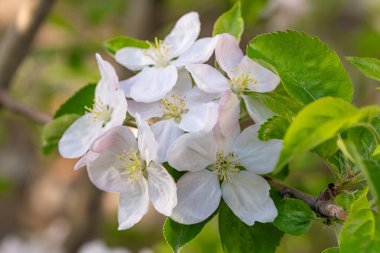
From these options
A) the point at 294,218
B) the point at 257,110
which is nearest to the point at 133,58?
the point at 257,110

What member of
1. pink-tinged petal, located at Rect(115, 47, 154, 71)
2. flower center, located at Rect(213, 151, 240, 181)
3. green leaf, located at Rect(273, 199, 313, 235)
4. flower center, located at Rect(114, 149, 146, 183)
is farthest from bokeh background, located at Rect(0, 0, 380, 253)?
pink-tinged petal, located at Rect(115, 47, 154, 71)

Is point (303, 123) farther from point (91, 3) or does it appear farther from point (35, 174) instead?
point (35, 174)

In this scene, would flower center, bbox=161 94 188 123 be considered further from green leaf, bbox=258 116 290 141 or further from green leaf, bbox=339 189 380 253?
green leaf, bbox=339 189 380 253

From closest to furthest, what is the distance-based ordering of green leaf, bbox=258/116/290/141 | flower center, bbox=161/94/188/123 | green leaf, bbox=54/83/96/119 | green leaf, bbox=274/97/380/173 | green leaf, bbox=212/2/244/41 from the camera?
green leaf, bbox=274/97/380/173 < green leaf, bbox=258/116/290/141 < flower center, bbox=161/94/188/123 < green leaf, bbox=212/2/244/41 < green leaf, bbox=54/83/96/119

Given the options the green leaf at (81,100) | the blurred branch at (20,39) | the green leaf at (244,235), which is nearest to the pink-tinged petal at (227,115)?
the green leaf at (244,235)

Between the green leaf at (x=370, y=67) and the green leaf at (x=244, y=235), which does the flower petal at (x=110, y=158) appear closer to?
the green leaf at (x=244, y=235)

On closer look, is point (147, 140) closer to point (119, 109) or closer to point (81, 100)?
point (119, 109)
